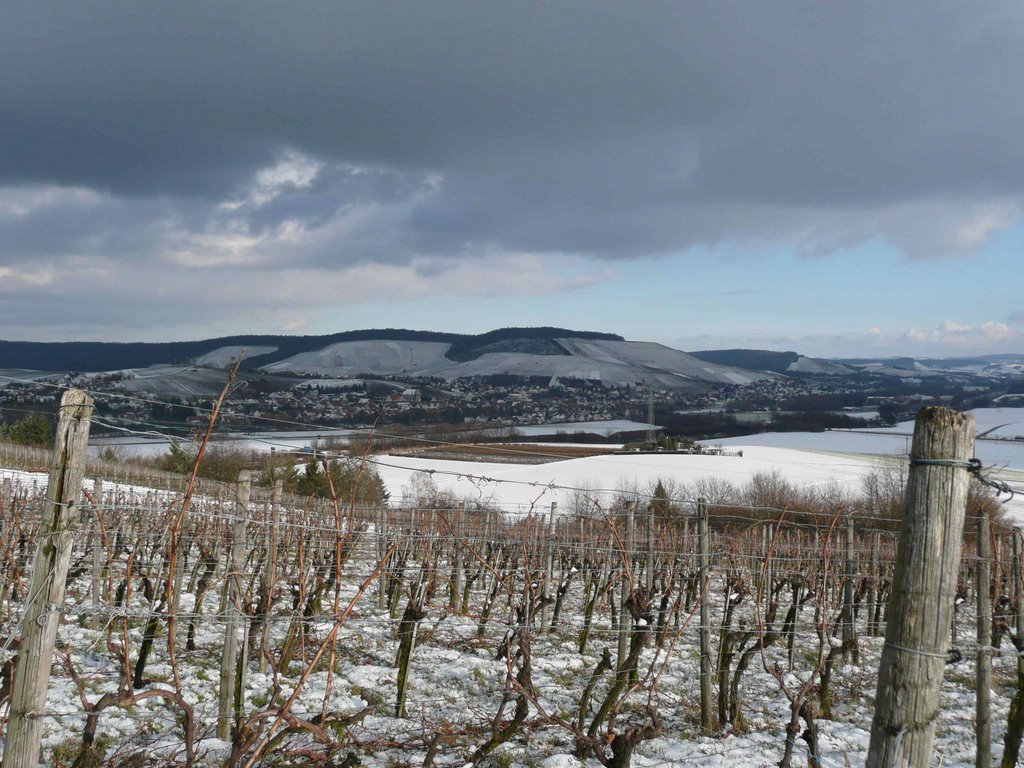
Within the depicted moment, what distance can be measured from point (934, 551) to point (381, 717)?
507 centimetres

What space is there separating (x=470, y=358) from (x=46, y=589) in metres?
104

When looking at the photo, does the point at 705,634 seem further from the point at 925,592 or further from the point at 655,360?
the point at 655,360

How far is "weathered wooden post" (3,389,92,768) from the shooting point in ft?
8.19

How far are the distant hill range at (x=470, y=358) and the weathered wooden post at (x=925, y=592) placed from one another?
70412 mm

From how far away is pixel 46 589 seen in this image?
2527 mm

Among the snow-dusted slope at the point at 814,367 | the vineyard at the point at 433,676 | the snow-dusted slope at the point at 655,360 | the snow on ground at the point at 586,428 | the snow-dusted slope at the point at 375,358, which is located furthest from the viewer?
the snow-dusted slope at the point at 814,367

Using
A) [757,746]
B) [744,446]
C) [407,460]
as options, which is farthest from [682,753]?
[744,446]

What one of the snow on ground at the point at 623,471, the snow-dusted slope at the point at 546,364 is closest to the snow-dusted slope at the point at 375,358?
the snow-dusted slope at the point at 546,364

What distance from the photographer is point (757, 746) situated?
5.65 m

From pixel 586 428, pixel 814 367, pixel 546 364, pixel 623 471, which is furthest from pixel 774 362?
pixel 623 471

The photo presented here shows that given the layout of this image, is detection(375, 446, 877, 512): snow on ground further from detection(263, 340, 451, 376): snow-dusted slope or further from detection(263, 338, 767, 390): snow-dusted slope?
detection(263, 340, 451, 376): snow-dusted slope

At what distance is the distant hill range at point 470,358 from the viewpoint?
75.7 m

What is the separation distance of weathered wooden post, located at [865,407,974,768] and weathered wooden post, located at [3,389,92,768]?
2587mm

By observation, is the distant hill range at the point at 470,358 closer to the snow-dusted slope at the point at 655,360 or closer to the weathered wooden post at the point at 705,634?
the snow-dusted slope at the point at 655,360
